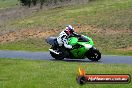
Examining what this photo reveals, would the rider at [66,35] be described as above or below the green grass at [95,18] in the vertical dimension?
above

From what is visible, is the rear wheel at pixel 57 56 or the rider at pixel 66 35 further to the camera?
the rear wheel at pixel 57 56

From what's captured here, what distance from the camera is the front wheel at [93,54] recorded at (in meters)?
22.3

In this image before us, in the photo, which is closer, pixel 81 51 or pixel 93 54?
pixel 93 54

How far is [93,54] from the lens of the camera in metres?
22.5

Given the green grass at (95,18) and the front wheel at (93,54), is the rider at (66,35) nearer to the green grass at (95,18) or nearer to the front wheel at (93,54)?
the front wheel at (93,54)

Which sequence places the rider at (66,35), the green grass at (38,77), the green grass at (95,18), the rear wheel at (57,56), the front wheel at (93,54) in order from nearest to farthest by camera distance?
the green grass at (38,77) < the front wheel at (93,54) < the rider at (66,35) < the rear wheel at (57,56) < the green grass at (95,18)

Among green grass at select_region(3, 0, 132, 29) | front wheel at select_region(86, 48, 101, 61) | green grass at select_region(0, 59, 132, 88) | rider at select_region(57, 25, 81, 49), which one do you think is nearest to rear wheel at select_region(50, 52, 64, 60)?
rider at select_region(57, 25, 81, 49)

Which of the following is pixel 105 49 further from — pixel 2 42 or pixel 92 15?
pixel 92 15

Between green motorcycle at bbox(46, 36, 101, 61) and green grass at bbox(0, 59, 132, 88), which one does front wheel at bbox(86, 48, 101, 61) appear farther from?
green grass at bbox(0, 59, 132, 88)

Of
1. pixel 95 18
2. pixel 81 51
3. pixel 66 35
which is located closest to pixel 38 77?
pixel 81 51

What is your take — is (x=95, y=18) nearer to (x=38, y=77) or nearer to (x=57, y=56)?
(x=57, y=56)

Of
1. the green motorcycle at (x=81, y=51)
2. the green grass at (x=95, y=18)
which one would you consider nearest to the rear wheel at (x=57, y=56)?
the green motorcycle at (x=81, y=51)

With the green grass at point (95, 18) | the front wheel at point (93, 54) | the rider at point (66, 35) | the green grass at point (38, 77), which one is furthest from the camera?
the green grass at point (95, 18)

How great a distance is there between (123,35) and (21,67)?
Answer: 20.2 m
